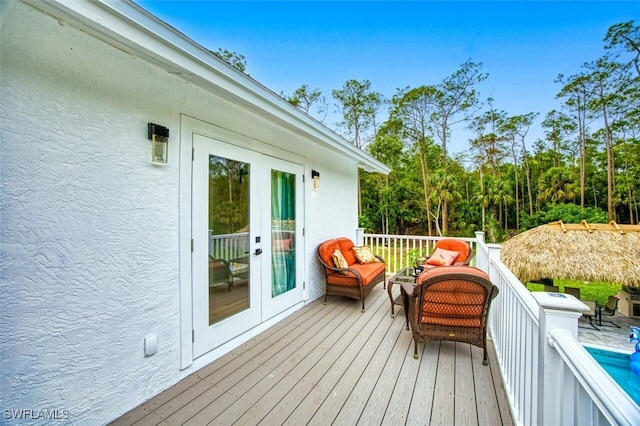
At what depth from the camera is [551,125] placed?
20.1m

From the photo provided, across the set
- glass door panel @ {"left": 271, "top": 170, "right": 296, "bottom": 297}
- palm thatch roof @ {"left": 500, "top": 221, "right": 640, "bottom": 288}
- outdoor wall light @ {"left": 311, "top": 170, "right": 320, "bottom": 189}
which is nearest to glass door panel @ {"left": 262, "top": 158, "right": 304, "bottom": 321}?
glass door panel @ {"left": 271, "top": 170, "right": 296, "bottom": 297}

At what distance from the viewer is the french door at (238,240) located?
2.68m

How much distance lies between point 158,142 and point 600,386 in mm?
2892

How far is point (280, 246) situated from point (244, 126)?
1.71 m

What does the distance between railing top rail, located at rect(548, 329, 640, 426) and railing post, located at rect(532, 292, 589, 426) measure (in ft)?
0.28

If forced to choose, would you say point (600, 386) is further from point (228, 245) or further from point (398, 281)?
point (398, 281)

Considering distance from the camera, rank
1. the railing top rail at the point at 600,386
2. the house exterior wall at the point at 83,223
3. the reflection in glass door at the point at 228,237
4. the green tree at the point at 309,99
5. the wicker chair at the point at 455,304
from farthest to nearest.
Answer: the green tree at the point at 309,99 < the reflection in glass door at the point at 228,237 < the wicker chair at the point at 455,304 < the house exterior wall at the point at 83,223 < the railing top rail at the point at 600,386

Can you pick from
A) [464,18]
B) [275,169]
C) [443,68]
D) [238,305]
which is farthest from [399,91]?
[238,305]

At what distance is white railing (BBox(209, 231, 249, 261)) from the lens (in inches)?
111

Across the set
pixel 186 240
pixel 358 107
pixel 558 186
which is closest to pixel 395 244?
pixel 186 240

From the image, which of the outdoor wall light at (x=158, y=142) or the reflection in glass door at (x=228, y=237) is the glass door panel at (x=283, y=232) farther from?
the outdoor wall light at (x=158, y=142)

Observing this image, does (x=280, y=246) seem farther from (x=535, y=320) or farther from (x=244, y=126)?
(x=535, y=320)

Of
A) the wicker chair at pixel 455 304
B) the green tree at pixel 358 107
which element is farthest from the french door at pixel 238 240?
the green tree at pixel 358 107

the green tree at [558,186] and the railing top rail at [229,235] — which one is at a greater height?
the green tree at [558,186]
